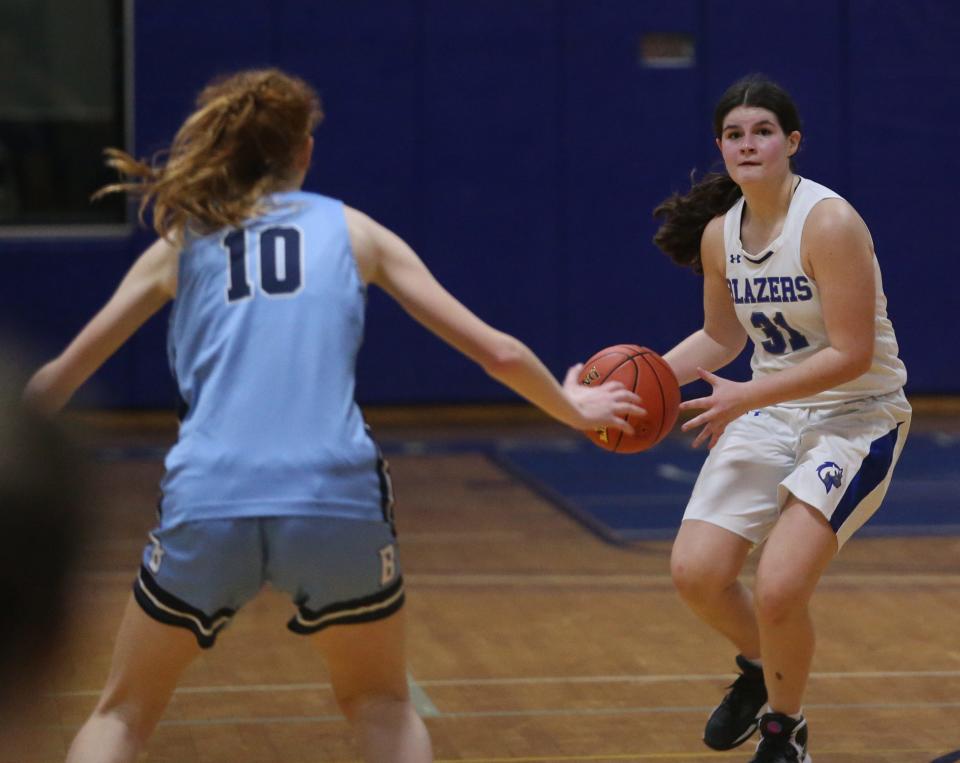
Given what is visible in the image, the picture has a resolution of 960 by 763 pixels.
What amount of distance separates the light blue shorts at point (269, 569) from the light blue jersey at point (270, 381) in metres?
0.03

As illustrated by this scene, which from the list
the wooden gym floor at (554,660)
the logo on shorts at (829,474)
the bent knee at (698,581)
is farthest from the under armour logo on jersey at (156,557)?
the logo on shorts at (829,474)

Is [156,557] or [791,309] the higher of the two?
[791,309]

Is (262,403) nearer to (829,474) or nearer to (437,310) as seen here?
(437,310)

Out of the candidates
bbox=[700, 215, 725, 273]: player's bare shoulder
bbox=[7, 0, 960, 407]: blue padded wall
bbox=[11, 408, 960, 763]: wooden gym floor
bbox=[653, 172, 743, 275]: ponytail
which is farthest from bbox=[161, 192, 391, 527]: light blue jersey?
bbox=[7, 0, 960, 407]: blue padded wall

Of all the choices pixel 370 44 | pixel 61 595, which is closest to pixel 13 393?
pixel 61 595

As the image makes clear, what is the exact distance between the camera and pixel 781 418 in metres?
4.04

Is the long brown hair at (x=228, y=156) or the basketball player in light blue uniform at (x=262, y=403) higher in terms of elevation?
the long brown hair at (x=228, y=156)

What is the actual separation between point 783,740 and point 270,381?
1.76 meters

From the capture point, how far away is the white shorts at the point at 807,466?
149 inches

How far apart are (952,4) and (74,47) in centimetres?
579

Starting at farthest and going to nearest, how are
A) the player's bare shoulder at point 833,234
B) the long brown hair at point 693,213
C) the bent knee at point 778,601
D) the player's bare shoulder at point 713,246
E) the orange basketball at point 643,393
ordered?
1. the long brown hair at point 693,213
2. the player's bare shoulder at point 713,246
3. the orange basketball at point 643,393
4. the player's bare shoulder at point 833,234
5. the bent knee at point 778,601

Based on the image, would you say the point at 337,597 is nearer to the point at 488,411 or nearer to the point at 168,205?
the point at 168,205

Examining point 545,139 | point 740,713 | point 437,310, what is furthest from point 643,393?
point 545,139

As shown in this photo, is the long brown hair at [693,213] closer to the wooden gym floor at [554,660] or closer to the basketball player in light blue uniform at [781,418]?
the basketball player in light blue uniform at [781,418]
